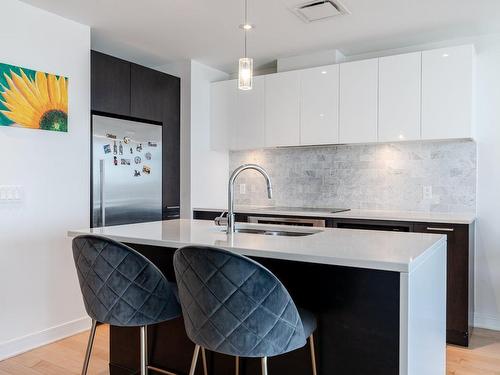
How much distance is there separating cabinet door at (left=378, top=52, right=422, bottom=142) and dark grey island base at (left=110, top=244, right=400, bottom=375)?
6.84ft

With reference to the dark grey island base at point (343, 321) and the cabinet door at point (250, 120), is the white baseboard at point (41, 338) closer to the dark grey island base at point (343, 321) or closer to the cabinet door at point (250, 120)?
the dark grey island base at point (343, 321)

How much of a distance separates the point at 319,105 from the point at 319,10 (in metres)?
1.00

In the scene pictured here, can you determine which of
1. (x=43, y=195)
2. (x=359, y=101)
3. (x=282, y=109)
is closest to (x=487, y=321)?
(x=359, y=101)

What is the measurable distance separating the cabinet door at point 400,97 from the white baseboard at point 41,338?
2893mm

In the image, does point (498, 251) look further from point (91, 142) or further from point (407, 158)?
point (91, 142)

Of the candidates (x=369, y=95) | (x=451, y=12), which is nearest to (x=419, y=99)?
(x=369, y=95)

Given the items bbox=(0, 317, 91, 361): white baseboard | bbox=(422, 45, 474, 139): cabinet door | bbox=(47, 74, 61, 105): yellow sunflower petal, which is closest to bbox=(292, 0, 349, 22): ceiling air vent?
bbox=(422, 45, 474, 139): cabinet door

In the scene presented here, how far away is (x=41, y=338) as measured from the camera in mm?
3068

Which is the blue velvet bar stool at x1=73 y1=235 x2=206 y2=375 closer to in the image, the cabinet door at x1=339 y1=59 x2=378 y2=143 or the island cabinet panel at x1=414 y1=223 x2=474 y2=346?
the island cabinet panel at x1=414 y1=223 x2=474 y2=346

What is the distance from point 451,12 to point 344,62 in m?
1.09

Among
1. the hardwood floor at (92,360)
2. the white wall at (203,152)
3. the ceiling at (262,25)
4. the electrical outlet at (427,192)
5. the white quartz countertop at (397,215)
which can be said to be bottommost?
the hardwood floor at (92,360)

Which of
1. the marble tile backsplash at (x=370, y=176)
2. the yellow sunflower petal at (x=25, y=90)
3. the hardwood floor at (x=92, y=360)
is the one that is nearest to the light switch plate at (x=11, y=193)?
the yellow sunflower petal at (x=25, y=90)

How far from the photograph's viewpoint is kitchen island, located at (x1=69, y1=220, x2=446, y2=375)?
1.49 m

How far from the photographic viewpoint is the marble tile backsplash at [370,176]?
3.61 meters
